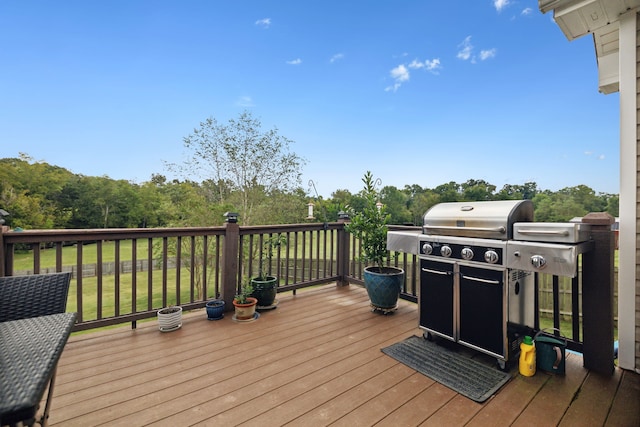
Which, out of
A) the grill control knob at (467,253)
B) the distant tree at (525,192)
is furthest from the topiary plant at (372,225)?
the distant tree at (525,192)

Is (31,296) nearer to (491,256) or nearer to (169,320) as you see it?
(169,320)

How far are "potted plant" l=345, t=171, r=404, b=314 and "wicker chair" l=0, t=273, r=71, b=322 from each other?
105 inches

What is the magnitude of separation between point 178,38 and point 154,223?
14.7ft

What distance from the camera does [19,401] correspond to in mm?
720

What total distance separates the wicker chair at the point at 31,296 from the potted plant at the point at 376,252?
2.66 m

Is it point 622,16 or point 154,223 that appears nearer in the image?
point 622,16

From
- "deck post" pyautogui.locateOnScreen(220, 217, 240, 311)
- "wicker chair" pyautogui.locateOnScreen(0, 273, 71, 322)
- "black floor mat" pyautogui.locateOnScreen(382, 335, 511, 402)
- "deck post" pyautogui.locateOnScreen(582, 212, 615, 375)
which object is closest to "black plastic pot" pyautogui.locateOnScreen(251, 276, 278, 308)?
"deck post" pyautogui.locateOnScreen(220, 217, 240, 311)

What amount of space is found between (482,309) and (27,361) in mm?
2568

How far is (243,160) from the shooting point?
795 cm

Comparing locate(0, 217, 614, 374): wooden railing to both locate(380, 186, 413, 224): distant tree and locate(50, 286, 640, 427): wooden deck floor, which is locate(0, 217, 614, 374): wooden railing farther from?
locate(380, 186, 413, 224): distant tree

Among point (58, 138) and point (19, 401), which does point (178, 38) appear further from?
point (19, 401)

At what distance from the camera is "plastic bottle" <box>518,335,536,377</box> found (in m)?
1.99

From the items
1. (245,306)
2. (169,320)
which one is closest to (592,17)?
(245,306)

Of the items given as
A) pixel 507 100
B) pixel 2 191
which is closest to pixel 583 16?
pixel 507 100
